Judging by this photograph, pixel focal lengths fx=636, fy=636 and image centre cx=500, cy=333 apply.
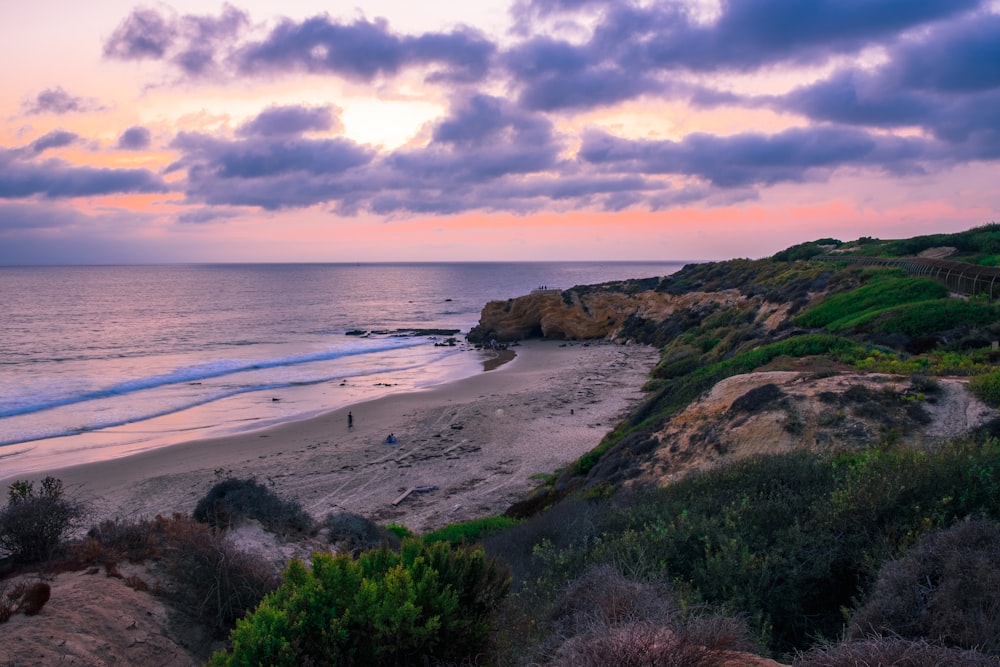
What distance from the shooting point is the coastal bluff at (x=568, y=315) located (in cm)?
5131

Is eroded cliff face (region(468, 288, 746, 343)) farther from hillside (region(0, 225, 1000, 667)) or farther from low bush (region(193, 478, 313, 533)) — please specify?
low bush (region(193, 478, 313, 533))

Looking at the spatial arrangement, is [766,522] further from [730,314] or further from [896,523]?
[730,314]

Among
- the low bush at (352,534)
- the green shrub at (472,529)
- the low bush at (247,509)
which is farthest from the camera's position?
the green shrub at (472,529)

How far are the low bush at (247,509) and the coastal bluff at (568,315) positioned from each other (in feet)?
134

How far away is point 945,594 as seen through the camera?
13.9 ft

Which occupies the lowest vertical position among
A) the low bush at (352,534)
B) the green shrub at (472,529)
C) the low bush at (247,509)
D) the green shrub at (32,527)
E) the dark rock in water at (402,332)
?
the green shrub at (472,529)

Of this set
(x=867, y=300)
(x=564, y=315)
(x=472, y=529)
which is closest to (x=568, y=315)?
(x=564, y=315)

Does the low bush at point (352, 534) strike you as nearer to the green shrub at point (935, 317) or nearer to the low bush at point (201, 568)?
the low bush at point (201, 568)

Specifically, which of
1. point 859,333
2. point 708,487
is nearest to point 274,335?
point 859,333

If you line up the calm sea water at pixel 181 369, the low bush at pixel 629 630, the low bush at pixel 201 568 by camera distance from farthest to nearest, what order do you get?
the calm sea water at pixel 181 369 → the low bush at pixel 201 568 → the low bush at pixel 629 630

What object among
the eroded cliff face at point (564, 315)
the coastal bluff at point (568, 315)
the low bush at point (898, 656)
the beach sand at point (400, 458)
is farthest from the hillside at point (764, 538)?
the eroded cliff face at point (564, 315)

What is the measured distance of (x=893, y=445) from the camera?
9.16 meters

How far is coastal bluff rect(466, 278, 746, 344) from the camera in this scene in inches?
2020

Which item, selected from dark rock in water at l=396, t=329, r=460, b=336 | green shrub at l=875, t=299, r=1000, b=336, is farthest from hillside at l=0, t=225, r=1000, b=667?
dark rock in water at l=396, t=329, r=460, b=336
